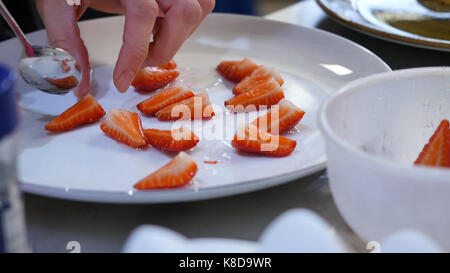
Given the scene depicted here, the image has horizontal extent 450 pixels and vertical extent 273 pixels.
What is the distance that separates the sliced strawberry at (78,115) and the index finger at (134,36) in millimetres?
53

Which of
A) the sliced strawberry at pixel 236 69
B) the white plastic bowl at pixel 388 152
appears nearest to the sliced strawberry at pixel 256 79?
the sliced strawberry at pixel 236 69

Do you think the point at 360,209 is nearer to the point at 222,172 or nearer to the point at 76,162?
the point at 222,172

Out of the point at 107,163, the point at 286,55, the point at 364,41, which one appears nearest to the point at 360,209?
the point at 107,163

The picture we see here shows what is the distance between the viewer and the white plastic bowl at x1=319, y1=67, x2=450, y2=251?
0.43 metres

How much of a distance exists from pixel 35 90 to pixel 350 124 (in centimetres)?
60

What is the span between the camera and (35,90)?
3.01ft

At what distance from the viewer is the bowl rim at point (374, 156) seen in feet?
1.37

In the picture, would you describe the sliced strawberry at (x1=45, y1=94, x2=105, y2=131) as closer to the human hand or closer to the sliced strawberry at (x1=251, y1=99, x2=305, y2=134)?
the human hand

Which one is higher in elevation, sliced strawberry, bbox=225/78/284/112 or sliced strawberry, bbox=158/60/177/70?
sliced strawberry, bbox=225/78/284/112

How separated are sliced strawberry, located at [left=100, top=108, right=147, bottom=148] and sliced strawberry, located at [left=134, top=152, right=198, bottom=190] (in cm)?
12

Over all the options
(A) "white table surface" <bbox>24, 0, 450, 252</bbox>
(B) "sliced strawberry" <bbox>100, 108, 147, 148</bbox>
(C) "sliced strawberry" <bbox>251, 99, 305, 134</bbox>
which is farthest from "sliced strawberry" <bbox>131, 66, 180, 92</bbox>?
(A) "white table surface" <bbox>24, 0, 450, 252</bbox>

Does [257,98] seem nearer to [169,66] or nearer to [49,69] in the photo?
[169,66]

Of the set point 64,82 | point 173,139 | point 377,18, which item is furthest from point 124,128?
point 377,18
